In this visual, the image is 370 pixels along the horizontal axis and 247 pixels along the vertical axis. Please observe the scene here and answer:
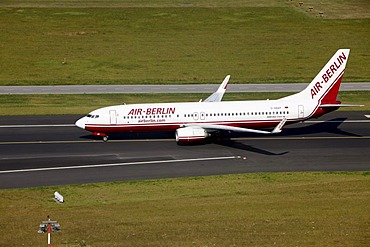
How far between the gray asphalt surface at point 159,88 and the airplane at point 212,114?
1030 inches

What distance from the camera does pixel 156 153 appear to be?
2889 inches

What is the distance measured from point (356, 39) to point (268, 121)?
197 feet

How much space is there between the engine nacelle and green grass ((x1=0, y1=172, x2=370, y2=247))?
33.0ft

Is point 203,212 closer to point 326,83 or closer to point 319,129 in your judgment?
point 326,83

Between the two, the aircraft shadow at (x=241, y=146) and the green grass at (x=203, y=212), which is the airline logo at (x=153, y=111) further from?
the green grass at (x=203, y=212)

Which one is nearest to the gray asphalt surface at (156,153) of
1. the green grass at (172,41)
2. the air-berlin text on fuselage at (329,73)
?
the air-berlin text on fuselage at (329,73)

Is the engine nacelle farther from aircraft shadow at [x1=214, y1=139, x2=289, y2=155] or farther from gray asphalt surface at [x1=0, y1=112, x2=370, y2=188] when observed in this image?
aircraft shadow at [x1=214, y1=139, x2=289, y2=155]

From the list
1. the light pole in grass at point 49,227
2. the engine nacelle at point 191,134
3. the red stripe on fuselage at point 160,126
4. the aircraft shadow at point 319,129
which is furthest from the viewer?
the aircraft shadow at point 319,129

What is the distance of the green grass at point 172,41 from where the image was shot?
11388 cm

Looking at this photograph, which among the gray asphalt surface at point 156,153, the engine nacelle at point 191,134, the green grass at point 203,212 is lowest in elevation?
the green grass at point 203,212

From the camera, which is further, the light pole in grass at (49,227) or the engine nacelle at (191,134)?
the engine nacelle at (191,134)

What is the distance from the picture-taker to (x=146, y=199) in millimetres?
59250

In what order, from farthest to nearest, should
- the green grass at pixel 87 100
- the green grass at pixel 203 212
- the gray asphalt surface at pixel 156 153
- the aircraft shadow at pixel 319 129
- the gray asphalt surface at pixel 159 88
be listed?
1. the gray asphalt surface at pixel 159 88
2. the green grass at pixel 87 100
3. the aircraft shadow at pixel 319 129
4. the gray asphalt surface at pixel 156 153
5. the green grass at pixel 203 212

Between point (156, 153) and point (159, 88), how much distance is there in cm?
3293
